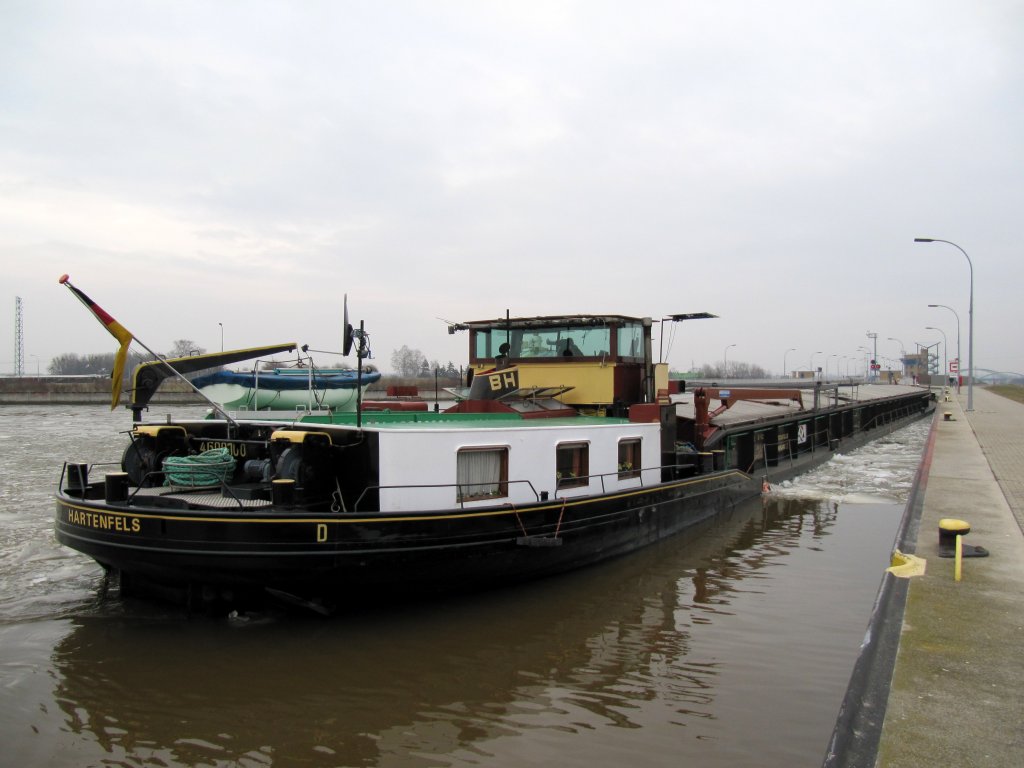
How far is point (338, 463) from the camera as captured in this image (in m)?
8.41

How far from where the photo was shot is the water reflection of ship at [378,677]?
593 cm

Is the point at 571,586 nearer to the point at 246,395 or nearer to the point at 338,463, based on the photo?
the point at 338,463

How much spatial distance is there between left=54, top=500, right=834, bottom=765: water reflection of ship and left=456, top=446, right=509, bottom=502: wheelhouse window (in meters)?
1.21

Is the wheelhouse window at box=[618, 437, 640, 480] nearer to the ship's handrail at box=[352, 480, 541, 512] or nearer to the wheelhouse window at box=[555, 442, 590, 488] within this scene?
the wheelhouse window at box=[555, 442, 590, 488]

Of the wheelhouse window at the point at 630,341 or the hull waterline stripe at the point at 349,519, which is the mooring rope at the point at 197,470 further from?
the wheelhouse window at the point at 630,341

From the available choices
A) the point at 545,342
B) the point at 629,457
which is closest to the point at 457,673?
the point at 629,457

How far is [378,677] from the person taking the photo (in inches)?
272

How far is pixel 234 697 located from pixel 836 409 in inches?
1028

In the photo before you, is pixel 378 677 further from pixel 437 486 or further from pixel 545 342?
pixel 545 342

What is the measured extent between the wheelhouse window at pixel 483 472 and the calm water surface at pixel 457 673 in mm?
1217

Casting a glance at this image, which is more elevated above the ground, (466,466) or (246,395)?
(246,395)

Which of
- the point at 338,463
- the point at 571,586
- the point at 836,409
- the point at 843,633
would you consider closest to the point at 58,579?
the point at 338,463

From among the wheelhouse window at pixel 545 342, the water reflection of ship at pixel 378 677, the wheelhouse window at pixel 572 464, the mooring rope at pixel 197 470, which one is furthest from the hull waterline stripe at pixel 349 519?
the wheelhouse window at pixel 545 342

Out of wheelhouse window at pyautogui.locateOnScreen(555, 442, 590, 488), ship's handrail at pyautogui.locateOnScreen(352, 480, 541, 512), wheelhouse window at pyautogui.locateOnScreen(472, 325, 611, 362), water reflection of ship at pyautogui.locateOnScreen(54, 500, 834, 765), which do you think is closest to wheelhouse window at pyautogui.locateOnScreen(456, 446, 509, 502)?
ship's handrail at pyautogui.locateOnScreen(352, 480, 541, 512)
